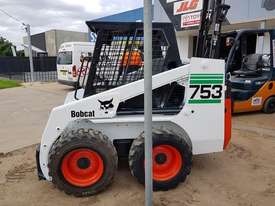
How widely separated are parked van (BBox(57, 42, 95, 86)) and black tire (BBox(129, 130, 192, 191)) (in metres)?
11.5

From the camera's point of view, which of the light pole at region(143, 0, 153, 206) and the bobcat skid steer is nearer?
the light pole at region(143, 0, 153, 206)

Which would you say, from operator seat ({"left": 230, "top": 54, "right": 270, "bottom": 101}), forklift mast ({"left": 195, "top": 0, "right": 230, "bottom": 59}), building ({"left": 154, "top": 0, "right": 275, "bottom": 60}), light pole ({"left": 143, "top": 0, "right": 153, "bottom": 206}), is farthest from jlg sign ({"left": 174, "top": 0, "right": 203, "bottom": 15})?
light pole ({"left": 143, "top": 0, "right": 153, "bottom": 206})

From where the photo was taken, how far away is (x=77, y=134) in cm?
388

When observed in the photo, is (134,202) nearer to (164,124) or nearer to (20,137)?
(164,124)

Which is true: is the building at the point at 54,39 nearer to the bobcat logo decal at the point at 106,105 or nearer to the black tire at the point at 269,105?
the black tire at the point at 269,105

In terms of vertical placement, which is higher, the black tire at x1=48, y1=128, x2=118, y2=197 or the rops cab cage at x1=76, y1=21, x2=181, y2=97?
the rops cab cage at x1=76, y1=21, x2=181, y2=97

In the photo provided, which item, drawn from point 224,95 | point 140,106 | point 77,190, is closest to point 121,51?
point 140,106

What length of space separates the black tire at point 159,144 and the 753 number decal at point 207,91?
0.61 m

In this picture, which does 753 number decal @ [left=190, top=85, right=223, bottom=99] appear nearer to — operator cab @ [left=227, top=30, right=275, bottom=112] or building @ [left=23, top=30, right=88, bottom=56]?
operator cab @ [left=227, top=30, right=275, bottom=112]

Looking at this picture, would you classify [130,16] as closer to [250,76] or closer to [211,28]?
[250,76]

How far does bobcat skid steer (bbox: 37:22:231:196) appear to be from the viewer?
3920 mm

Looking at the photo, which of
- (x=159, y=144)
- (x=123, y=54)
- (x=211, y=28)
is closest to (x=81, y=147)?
(x=159, y=144)

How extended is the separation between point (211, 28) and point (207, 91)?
3.26 ft

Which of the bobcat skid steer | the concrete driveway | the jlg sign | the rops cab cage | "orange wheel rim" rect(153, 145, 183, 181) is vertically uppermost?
the jlg sign
